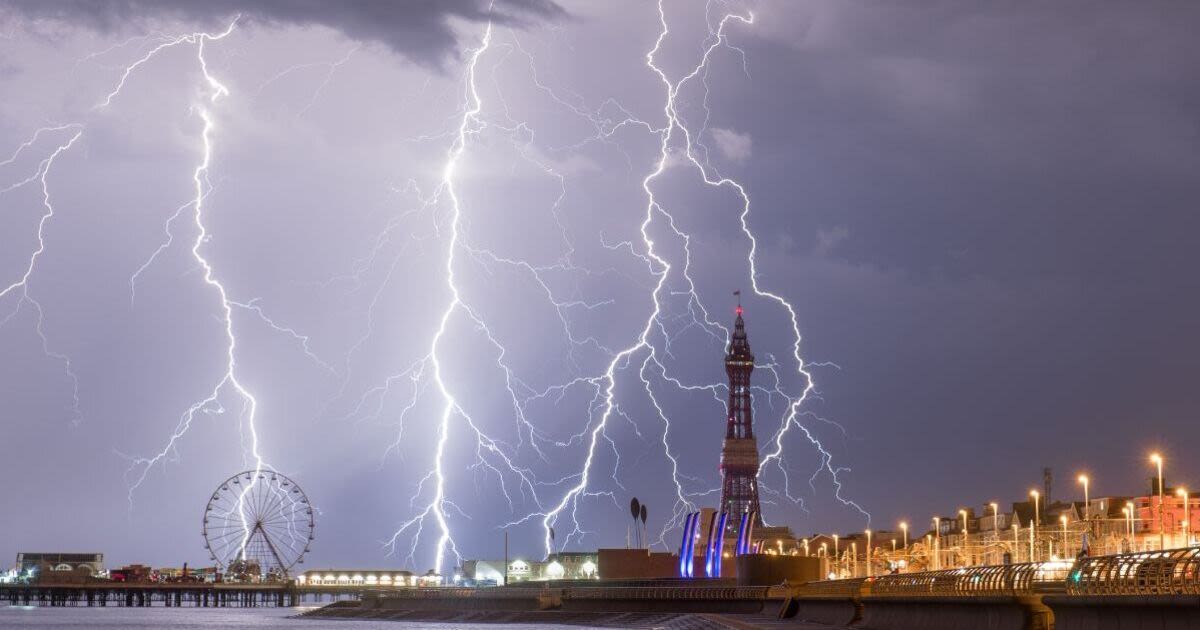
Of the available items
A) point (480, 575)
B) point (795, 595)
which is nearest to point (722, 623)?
point (795, 595)

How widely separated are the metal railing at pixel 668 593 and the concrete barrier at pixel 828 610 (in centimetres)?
912

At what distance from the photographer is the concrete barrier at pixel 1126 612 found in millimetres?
17953

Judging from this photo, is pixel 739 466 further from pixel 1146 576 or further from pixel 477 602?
pixel 1146 576

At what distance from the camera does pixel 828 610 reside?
52219mm

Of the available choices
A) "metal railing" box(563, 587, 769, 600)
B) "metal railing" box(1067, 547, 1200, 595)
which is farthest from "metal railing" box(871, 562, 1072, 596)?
"metal railing" box(563, 587, 769, 600)

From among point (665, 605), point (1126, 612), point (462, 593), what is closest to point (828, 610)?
point (665, 605)

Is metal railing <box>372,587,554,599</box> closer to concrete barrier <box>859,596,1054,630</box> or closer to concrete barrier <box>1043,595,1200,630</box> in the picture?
concrete barrier <box>859,596,1054,630</box>

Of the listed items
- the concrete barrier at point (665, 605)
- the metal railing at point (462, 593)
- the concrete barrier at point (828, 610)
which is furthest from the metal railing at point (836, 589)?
the metal railing at point (462, 593)

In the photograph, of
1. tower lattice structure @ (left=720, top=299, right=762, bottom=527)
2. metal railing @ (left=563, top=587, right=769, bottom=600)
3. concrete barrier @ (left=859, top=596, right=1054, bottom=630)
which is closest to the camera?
concrete barrier @ (left=859, top=596, right=1054, bottom=630)

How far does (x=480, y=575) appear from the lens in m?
186

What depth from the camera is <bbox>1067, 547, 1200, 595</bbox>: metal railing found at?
752 inches

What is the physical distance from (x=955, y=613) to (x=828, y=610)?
768 inches

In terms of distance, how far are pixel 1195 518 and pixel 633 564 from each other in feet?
132

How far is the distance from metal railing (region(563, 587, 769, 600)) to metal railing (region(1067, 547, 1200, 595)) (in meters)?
46.8
